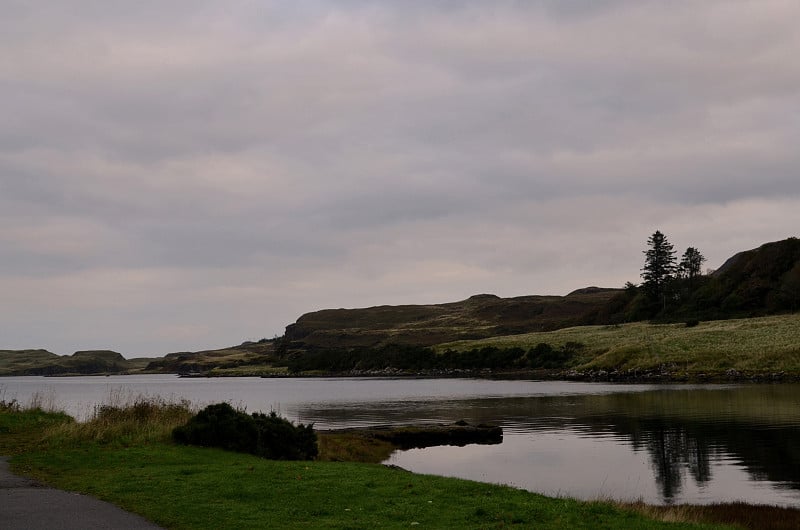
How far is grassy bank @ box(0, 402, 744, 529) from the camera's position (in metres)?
15.1

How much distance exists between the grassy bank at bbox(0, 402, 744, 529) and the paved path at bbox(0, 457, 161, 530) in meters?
0.57

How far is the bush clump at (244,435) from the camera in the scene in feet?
90.2

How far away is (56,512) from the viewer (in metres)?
15.6

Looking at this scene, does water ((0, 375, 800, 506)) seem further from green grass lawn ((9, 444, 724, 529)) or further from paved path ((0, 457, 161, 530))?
paved path ((0, 457, 161, 530))

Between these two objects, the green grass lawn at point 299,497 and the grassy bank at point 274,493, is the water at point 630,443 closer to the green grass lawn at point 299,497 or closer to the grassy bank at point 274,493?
the grassy bank at point 274,493

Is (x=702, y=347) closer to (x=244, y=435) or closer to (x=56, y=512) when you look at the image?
(x=244, y=435)

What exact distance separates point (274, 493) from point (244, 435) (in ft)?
33.3

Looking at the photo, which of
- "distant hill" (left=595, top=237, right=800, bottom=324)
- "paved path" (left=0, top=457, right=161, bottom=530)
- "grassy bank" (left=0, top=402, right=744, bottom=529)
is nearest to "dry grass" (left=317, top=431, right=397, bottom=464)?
"grassy bank" (left=0, top=402, right=744, bottom=529)

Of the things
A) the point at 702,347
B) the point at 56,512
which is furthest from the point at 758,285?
the point at 56,512

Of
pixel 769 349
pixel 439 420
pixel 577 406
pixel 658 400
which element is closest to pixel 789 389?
pixel 658 400

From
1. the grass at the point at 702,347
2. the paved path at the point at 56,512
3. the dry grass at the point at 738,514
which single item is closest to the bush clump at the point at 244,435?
the paved path at the point at 56,512

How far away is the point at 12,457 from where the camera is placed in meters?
24.6

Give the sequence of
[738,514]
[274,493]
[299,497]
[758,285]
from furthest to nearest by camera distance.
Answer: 1. [758,285]
2. [738,514]
3. [274,493]
4. [299,497]

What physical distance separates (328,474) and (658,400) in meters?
50.4
